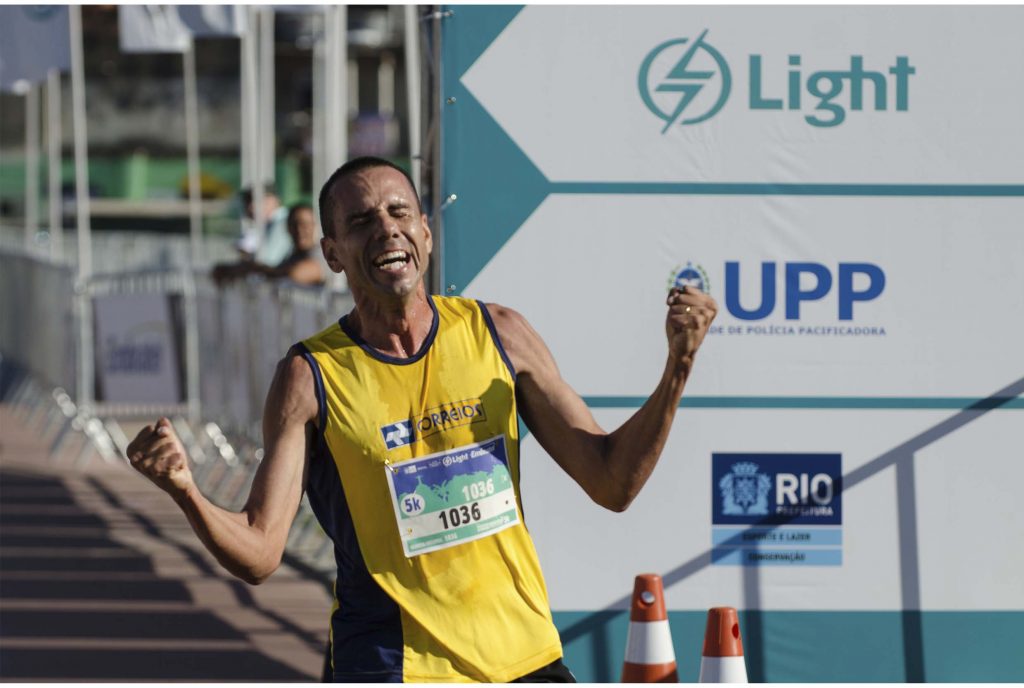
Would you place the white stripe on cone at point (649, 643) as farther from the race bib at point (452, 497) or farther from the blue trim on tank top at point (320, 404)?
the blue trim on tank top at point (320, 404)

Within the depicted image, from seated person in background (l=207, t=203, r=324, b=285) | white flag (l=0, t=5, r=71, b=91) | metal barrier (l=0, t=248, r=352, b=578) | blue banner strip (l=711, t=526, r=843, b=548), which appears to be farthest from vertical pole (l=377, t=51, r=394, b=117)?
blue banner strip (l=711, t=526, r=843, b=548)

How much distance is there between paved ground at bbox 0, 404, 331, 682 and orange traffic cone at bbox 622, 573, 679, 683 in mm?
2302

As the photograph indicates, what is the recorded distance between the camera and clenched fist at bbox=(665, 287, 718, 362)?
3.62 metres

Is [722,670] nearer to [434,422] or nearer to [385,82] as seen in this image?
[434,422]

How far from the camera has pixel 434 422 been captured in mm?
3709

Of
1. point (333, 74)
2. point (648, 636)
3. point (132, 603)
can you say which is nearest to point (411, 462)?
point (648, 636)

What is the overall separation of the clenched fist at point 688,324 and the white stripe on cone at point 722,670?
190 cm

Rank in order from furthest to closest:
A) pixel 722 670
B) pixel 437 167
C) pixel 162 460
Answer: 1. pixel 437 167
2. pixel 722 670
3. pixel 162 460

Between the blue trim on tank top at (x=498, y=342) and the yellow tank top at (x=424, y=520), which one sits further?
the blue trim on tank top at (x=498, y=342)

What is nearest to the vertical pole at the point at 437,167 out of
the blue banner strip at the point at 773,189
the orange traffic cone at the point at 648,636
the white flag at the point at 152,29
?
the blue banner strip at the point at 773,189

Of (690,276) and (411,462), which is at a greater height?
(690,276)

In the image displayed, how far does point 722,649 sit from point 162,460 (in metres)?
2.50

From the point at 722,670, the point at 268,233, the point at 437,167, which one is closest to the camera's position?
the point at 722,670

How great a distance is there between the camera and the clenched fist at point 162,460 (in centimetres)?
326
